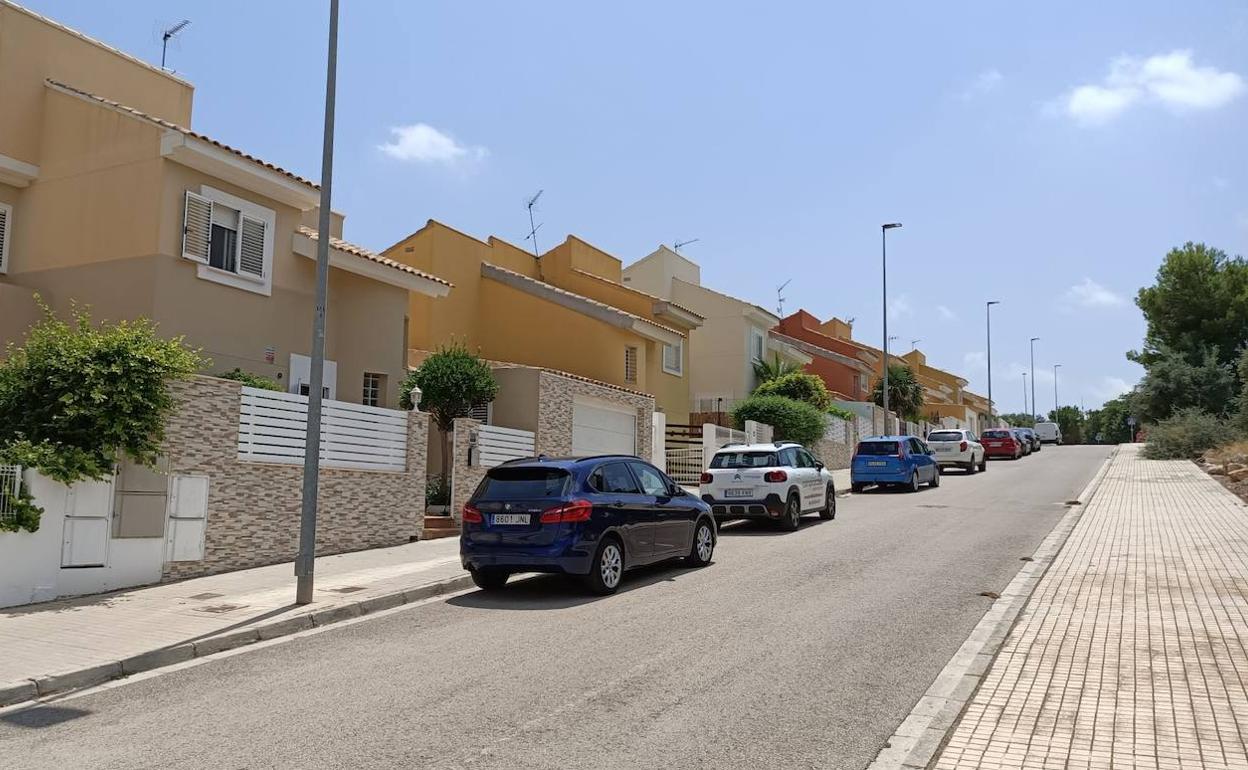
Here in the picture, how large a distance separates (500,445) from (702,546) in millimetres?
5609

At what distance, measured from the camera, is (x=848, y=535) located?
15.9 meters

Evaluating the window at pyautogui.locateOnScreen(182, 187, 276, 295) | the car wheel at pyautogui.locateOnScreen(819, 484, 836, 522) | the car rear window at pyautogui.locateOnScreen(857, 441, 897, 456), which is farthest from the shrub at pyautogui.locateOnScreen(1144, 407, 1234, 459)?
the window at pyautogui.locateOnScreen(182, 187, 276, 295)

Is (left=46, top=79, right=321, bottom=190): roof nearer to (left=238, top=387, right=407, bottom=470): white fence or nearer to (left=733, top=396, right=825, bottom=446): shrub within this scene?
(left=238, top=387, right=407, bottom=470): white fence

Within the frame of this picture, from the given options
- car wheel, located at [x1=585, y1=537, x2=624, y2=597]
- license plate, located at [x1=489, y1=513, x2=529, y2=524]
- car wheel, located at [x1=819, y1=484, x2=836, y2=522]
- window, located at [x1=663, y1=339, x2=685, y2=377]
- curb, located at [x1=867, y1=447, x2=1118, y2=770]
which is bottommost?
curb, located at [x1=867, y1=447, x2=1118, y2=770]

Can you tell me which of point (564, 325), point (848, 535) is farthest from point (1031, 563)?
point (564, 325)

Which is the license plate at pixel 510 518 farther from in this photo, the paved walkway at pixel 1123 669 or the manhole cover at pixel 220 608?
the paved walkway at pixel 1123 669

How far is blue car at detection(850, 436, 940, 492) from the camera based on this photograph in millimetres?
25344

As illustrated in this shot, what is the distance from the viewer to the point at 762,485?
16.9m

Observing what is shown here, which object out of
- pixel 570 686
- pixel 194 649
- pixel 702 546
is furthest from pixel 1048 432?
pixel 194 649

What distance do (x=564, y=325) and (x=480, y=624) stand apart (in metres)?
19.1

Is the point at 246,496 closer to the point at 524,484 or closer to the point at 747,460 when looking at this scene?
the point at 524,484

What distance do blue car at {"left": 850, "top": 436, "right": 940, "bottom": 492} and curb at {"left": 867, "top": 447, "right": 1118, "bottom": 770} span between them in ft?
45.9

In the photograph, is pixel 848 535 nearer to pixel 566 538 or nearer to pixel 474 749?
pixel 566 538

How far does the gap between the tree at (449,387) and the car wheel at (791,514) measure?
6116 millimetres
